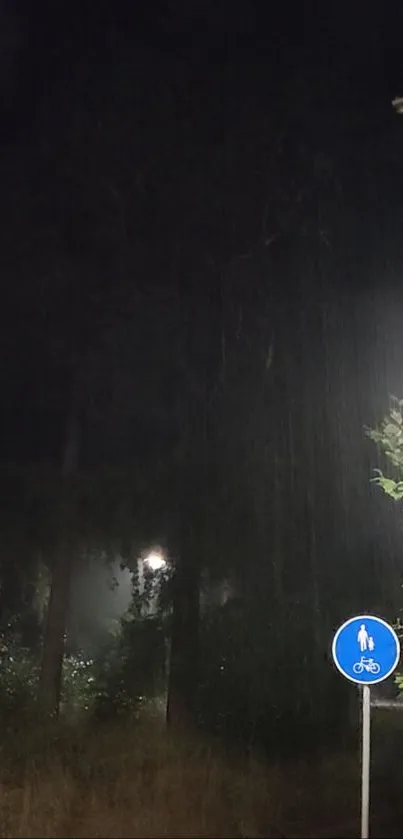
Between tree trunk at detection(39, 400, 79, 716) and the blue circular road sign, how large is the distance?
4391mm

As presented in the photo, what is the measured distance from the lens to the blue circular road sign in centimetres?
432

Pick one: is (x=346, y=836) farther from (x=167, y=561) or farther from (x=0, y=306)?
(x=0, y=306)

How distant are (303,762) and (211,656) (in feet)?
5.33

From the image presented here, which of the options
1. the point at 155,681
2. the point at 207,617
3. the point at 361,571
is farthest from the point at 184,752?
the point at 361,571

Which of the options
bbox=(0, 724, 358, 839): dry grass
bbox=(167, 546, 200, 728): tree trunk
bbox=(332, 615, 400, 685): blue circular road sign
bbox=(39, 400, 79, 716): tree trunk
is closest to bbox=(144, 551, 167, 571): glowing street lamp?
bbox=(167, 546, 200, 728): tree trunk

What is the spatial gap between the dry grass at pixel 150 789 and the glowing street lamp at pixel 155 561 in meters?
1.84

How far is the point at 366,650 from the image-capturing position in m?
4.36

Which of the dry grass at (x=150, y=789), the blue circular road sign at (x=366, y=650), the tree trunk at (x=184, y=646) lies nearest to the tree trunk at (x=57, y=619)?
the dry grass at (x=150, y=789)

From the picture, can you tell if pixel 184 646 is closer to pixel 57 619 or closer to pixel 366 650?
pixel 57 619

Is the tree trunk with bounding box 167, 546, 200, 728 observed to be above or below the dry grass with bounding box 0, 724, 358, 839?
above

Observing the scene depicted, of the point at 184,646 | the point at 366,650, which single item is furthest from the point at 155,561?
the point at 366,650

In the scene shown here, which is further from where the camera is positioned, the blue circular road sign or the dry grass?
the dry grass

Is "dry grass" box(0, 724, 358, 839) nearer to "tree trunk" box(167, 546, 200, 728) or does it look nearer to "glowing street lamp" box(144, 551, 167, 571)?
"tree trunk" box(167, 546, 200, 728)

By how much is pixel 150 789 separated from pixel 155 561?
3.19m
